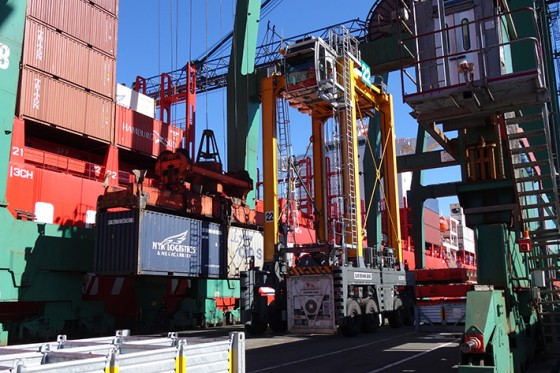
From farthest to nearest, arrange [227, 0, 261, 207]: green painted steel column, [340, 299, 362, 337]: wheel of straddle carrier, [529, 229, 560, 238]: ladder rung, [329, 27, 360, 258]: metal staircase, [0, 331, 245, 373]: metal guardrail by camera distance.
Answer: [227, 0, 261, 207]: green painted steel column, [329, 27, 360, 258]: metal staircase, [340, 299, 362, 337]: wheel of straddle carrier, [529, 229, 560, 238]: ladder rung, [0, 331, 245, 373]: metal guardrail

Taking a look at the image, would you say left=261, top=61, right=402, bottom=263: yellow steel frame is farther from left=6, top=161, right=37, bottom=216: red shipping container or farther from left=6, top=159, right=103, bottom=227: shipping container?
left=6, top=161, right=37, bottom=216: red shipping container

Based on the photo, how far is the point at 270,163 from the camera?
1875cm

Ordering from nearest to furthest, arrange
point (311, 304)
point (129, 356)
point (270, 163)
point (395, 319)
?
point (129, 356)
point (311, 304)
point (270, 163)
point (395, 319)

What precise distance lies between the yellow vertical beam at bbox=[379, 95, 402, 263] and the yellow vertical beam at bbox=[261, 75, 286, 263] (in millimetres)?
5536

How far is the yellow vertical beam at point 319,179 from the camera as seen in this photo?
65.5 ft

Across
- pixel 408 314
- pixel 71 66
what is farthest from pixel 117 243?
pixel 408 314

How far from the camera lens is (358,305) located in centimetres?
1623

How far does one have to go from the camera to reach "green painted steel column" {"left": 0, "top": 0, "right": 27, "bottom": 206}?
14195 mm

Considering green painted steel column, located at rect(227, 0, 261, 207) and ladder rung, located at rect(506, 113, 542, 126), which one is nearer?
ladder rung, located at rect(506, 113, 542, 126)

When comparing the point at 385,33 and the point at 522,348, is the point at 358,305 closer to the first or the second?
the point at 522,348

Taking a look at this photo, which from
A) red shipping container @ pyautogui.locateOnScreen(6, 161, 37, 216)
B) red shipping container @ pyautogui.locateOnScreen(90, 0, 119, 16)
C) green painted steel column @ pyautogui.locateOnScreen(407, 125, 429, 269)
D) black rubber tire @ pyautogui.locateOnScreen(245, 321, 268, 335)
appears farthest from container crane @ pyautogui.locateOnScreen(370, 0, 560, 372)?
green painted steel column @ pyautogui.locateOnScreen(407, 125, 429, 269)

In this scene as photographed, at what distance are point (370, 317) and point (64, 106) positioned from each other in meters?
13.1

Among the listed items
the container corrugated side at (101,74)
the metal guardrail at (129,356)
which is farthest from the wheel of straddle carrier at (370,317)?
the container corrugated side at (101,74)

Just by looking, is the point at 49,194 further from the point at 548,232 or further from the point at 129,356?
the point at 129,356
